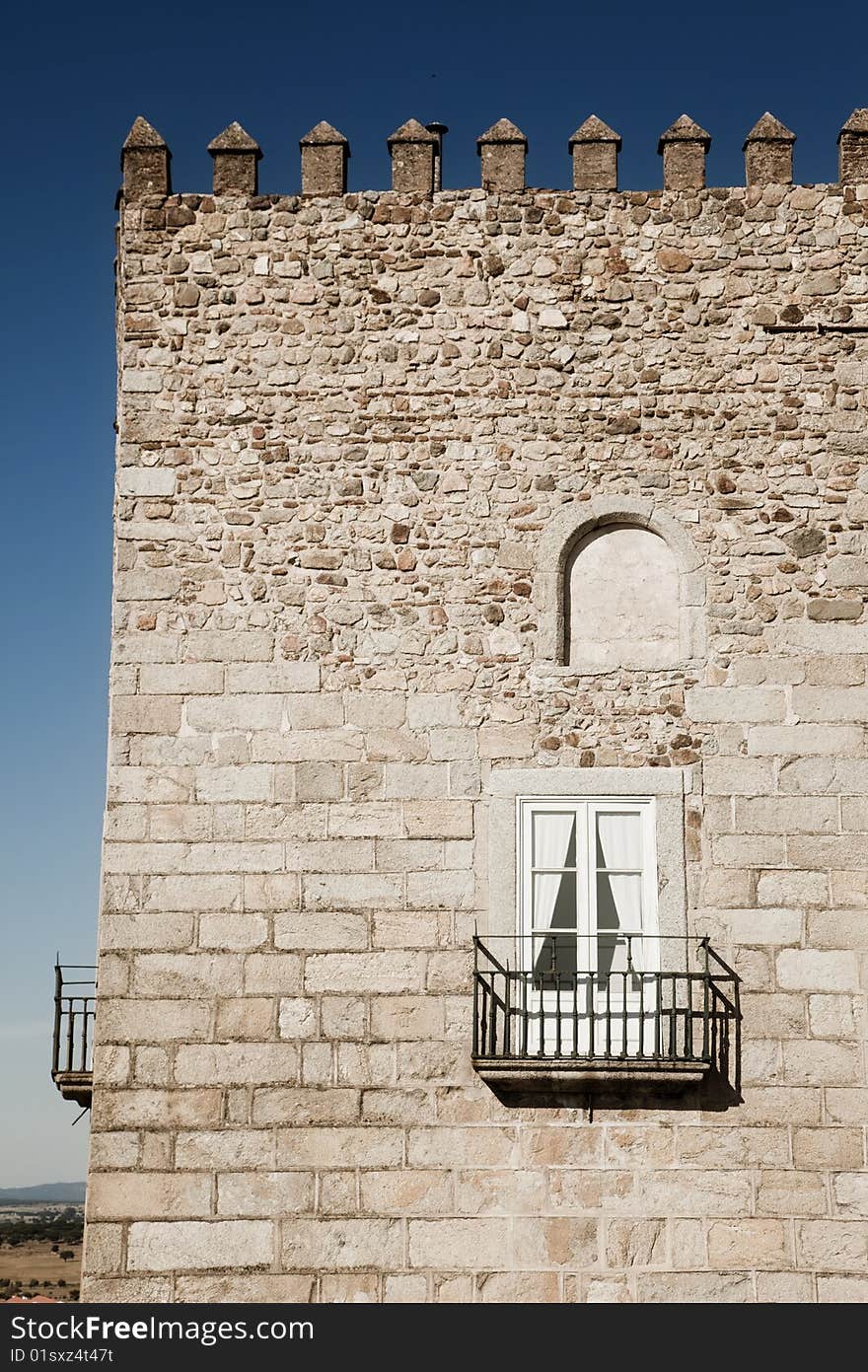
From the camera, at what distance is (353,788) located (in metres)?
10.4

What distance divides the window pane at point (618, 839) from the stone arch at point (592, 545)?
980 mm

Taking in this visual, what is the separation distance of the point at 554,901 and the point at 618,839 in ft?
1.84

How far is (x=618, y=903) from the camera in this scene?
10.2 metres

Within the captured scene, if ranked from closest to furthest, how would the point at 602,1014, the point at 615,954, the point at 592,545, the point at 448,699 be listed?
the point at 602,1014, the point at 615,954, the point at 448,699, the point at 592,545

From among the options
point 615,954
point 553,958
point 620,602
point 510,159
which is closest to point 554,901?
point 553,958

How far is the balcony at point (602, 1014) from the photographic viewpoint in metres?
9.71

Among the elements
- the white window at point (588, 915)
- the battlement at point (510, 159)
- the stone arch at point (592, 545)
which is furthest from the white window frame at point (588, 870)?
the battlement at point (510, 159)

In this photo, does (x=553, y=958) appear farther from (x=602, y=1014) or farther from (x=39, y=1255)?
(x=39, y=1255)

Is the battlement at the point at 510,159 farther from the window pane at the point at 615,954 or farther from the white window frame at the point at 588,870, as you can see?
the window pane at the point at 615,954

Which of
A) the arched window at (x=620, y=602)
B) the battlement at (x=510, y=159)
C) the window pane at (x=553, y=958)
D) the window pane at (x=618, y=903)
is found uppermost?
the battlement at (x=510, y=159)

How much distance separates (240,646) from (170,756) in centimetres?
85

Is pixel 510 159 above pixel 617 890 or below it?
above
